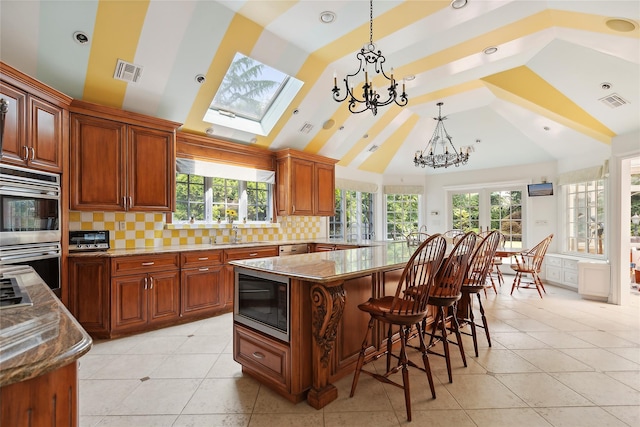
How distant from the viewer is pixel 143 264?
3.38 metres

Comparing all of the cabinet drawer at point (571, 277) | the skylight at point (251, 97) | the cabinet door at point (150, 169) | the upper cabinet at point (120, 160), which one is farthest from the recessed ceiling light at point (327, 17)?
the cabinet drawer at point (571, 277)

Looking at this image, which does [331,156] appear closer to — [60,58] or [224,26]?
[224,26]

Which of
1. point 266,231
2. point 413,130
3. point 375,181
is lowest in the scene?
point 266,231

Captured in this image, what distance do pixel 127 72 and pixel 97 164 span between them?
3.43ft

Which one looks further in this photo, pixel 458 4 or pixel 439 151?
pixel 439 151

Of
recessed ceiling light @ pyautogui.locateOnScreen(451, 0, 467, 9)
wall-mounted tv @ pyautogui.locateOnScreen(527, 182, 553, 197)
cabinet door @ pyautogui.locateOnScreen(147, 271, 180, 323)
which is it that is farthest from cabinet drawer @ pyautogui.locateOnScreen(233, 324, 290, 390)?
wall-mounted tv @ pyautogui.locateOnScreen(527, 182, 553, 197)

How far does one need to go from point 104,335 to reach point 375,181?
603 cm

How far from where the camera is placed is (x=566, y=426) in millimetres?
1854

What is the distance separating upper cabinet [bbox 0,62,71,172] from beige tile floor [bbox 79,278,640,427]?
6.22 feet

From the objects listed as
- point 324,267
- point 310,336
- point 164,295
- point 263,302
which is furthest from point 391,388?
point 164,295

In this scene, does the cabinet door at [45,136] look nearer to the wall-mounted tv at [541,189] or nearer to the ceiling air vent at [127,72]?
the ceiling air vent at [127,72]

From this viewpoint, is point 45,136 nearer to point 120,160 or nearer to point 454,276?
point 120,160

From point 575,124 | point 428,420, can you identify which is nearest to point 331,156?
point 575,124

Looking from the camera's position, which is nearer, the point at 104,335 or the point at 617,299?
the point at 104,335
